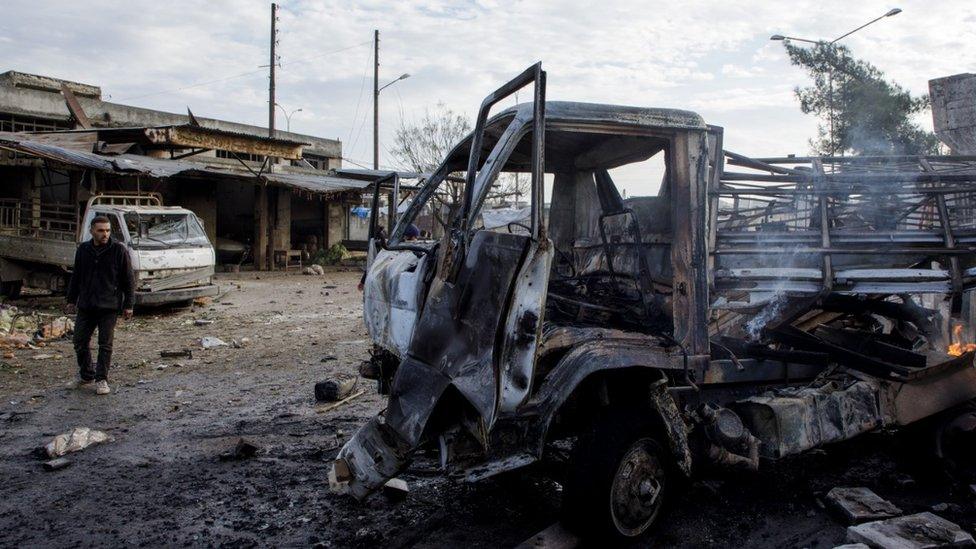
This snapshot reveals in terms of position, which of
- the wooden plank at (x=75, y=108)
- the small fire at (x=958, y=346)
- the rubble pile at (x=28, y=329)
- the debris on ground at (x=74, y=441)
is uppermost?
the wooden plank at (x=75, y=108)

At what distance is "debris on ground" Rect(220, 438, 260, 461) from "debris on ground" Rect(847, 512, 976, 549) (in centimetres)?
371

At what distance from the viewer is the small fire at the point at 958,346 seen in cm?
462

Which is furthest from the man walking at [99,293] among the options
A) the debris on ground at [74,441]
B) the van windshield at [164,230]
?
the van windshield at [164,230]

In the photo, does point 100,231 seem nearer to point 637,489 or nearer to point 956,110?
point 637,489

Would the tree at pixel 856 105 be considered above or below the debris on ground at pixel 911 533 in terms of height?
above

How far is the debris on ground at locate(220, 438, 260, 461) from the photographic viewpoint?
463 centimetres

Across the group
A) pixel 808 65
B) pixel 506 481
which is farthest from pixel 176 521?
pixel 808 65

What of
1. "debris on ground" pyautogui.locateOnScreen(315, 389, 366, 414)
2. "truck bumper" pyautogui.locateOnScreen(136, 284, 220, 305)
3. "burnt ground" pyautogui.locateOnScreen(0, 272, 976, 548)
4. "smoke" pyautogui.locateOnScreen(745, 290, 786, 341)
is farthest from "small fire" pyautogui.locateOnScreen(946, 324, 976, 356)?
"truck bumper" pyautogui.locateOnScreen(136, 284, 220, 305)

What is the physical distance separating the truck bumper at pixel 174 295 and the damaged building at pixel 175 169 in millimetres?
4344

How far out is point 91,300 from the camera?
6.65 meters

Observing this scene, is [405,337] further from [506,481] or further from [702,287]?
[702,287]

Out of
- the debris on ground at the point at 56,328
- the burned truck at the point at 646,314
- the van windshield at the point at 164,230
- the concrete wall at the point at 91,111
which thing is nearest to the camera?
the burned truck at the point at 646,314

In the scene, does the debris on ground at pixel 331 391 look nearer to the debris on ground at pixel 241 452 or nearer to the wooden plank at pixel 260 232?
the debris on ground at pixel 241 452

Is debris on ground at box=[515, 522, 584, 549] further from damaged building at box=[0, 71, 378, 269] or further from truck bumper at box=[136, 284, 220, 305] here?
damaged building at box=[0, 71, 378, 269]
